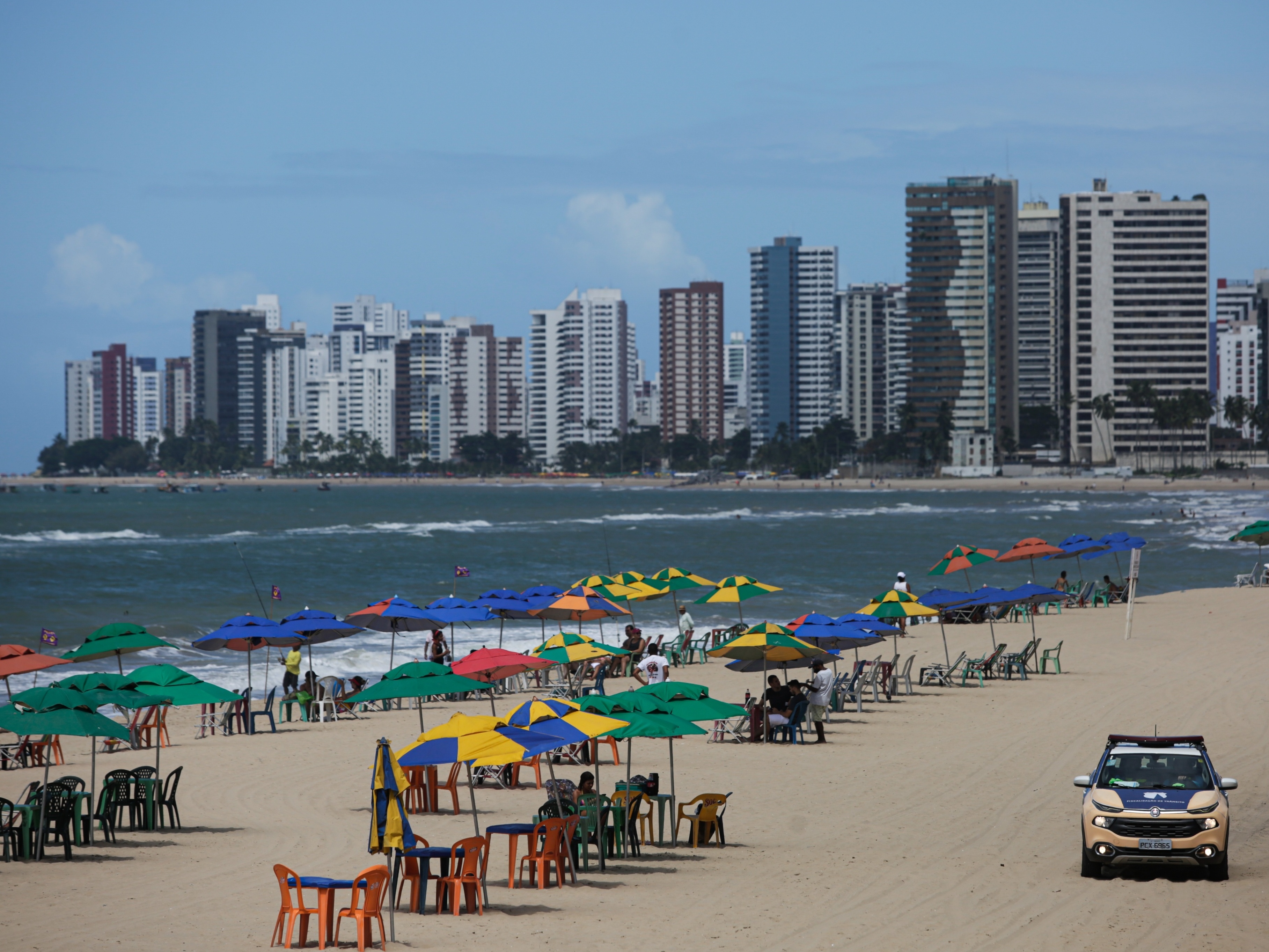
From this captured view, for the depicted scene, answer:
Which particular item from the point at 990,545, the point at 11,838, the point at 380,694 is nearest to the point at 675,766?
the point at 380,694

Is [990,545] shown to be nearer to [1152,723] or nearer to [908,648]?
[908,648]

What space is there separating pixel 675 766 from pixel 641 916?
604 centimetres

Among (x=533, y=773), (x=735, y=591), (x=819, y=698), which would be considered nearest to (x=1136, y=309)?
(x=735, y=591)

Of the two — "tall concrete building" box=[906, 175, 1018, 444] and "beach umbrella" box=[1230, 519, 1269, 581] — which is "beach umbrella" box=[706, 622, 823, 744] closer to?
"beach umbrella" box=[1230, 519, 1269, 581]

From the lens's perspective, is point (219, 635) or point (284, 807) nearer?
point (284, 807)

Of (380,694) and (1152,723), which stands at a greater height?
(380,694)

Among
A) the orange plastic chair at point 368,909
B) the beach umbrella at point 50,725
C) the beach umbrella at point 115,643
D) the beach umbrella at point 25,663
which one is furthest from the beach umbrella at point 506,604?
the orange plastic chair at point 368,909

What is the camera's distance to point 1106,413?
159500 millimetres

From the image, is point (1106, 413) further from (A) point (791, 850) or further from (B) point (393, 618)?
(A) point (791, 850)

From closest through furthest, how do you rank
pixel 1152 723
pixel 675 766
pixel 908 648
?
pixel 675 766
pixel 1152 723
pixel 908 648

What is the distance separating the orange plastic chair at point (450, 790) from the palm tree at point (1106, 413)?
6172 inches

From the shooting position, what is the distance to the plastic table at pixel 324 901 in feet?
27.9

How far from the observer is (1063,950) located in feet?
27.0

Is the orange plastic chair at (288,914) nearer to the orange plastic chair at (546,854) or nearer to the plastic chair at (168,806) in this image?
the orange plastic chair at (546,854)
